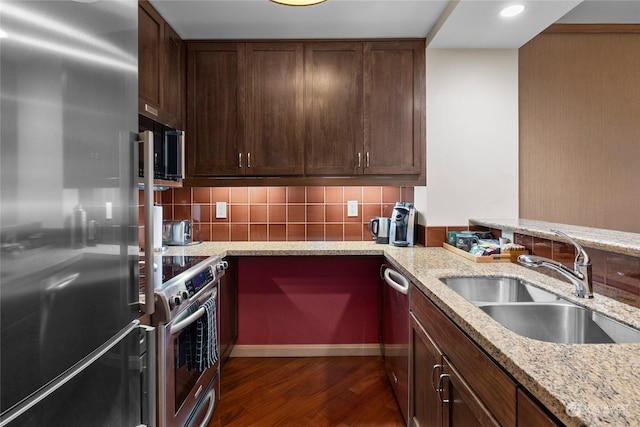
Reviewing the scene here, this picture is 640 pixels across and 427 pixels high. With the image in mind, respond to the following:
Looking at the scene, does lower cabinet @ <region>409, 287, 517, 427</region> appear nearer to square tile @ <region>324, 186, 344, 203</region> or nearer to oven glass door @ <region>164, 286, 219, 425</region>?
oven glass door @ <region>164, 286, 219, 425</region>

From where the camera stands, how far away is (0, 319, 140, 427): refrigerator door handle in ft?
2.14

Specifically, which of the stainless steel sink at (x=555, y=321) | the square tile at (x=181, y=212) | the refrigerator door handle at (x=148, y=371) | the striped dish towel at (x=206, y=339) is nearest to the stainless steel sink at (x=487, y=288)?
the stainless steel sink at (x=555, y=321)

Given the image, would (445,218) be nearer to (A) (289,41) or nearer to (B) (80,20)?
(A) (289,41)

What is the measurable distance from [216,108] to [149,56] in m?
0.59

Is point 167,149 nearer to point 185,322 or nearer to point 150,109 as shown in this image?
point 150,109

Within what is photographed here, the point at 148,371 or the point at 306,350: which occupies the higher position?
the point at 148,371

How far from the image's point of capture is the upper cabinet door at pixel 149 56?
76.8 inches

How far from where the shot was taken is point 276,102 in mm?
2582

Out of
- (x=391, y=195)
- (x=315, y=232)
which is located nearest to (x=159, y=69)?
(x=315, y=232)

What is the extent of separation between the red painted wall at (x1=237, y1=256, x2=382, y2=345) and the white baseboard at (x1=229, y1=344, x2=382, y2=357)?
33 millimetres

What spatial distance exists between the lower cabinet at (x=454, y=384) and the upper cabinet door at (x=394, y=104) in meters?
1.16

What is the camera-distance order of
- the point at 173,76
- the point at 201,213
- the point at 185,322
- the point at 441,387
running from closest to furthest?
1. the point at 441,387
2. the point at 185,322
3. the point at 173,76
4. the point at 201,213

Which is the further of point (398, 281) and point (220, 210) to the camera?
point (220, 210)

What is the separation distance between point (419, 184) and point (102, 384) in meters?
2.18
